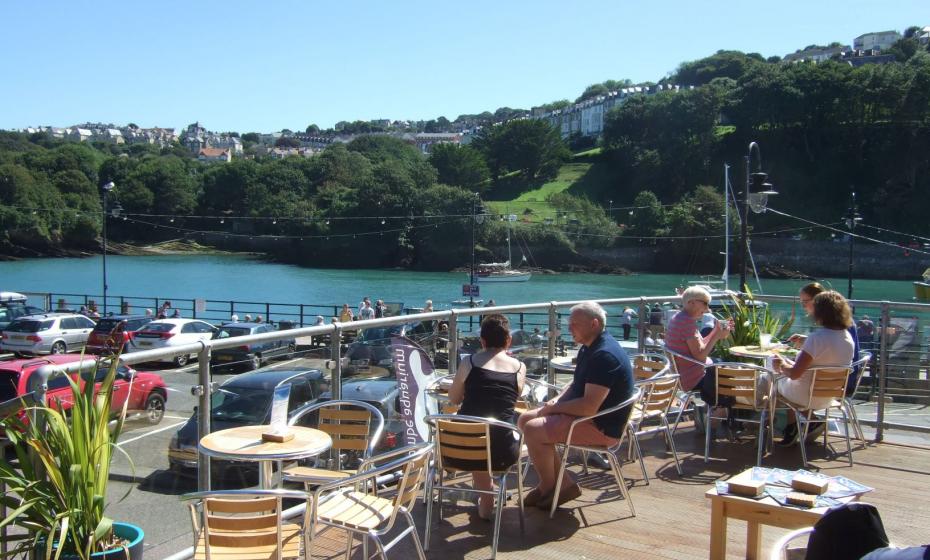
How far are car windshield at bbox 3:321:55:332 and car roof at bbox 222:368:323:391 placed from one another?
2451 cm

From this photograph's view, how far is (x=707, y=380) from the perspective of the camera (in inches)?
253

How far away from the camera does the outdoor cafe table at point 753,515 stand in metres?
3.36

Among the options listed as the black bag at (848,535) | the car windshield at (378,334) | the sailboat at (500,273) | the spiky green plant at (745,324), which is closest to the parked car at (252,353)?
the car windshield at (378,334)

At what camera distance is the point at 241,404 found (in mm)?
4363

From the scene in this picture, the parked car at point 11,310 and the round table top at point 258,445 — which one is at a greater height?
the round table top at point 258,445

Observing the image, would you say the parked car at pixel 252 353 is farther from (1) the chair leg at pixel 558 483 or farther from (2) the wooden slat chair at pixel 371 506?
(1) the chair leg at pixel 558 483

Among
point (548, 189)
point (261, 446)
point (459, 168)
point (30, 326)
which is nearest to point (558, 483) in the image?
point (261, 446)

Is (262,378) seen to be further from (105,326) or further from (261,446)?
(105,326)

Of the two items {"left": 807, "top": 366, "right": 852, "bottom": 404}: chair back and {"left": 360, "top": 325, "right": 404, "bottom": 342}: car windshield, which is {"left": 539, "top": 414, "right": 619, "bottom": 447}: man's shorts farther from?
{"left": 807, "top": 366, "right": 852, "bottom": 404}: chair back

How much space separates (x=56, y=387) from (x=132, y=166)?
126 meters

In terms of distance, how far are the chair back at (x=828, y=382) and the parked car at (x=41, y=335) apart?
24315mm

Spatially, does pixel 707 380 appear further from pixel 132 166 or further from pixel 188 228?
pixel 132 166

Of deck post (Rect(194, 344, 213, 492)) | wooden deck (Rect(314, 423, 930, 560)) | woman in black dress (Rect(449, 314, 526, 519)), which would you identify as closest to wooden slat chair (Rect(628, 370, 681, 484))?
wooden deck (Rect(314, 423, 930, 560))

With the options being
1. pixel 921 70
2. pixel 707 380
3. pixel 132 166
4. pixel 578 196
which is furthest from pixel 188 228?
pixel 707 380
